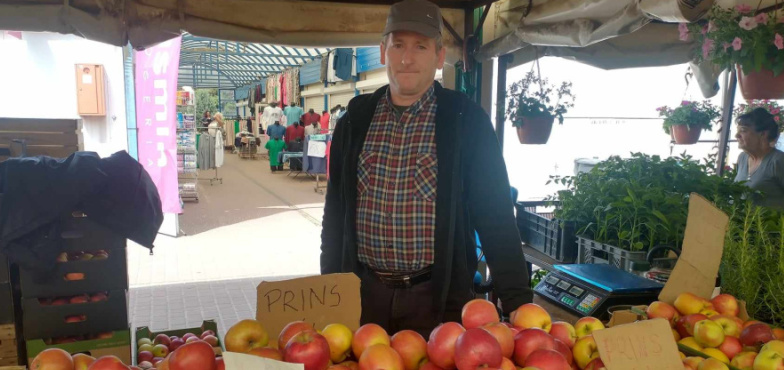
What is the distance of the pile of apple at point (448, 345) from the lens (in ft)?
3.68

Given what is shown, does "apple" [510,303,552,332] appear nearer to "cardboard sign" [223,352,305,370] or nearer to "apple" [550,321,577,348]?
"apple" [550,321,577,348]

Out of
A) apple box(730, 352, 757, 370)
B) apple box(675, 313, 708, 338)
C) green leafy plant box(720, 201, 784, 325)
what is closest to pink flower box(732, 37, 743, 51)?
green leafy plant box(720, 201, 784, 325)

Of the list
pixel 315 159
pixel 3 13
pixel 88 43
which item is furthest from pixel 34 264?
pixel 315 159

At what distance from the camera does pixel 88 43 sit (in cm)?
689

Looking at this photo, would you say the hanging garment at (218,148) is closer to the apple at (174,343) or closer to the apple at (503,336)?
the apple at (174,343)

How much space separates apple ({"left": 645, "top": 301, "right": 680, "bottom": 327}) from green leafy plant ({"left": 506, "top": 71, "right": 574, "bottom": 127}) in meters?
3.49

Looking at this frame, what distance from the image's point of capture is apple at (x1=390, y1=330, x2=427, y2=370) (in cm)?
126

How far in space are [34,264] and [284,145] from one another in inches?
523

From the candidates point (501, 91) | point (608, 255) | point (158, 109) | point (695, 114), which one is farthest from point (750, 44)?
point (158, 109)

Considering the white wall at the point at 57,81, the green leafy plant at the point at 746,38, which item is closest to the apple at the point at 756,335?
the green leafy plant at the point at 746,38

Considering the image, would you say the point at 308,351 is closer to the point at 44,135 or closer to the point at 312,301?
the point at 312,301

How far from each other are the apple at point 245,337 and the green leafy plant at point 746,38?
7.90 ft

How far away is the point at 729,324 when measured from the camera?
59.2 inches

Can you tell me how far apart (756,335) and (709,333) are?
14 cm
